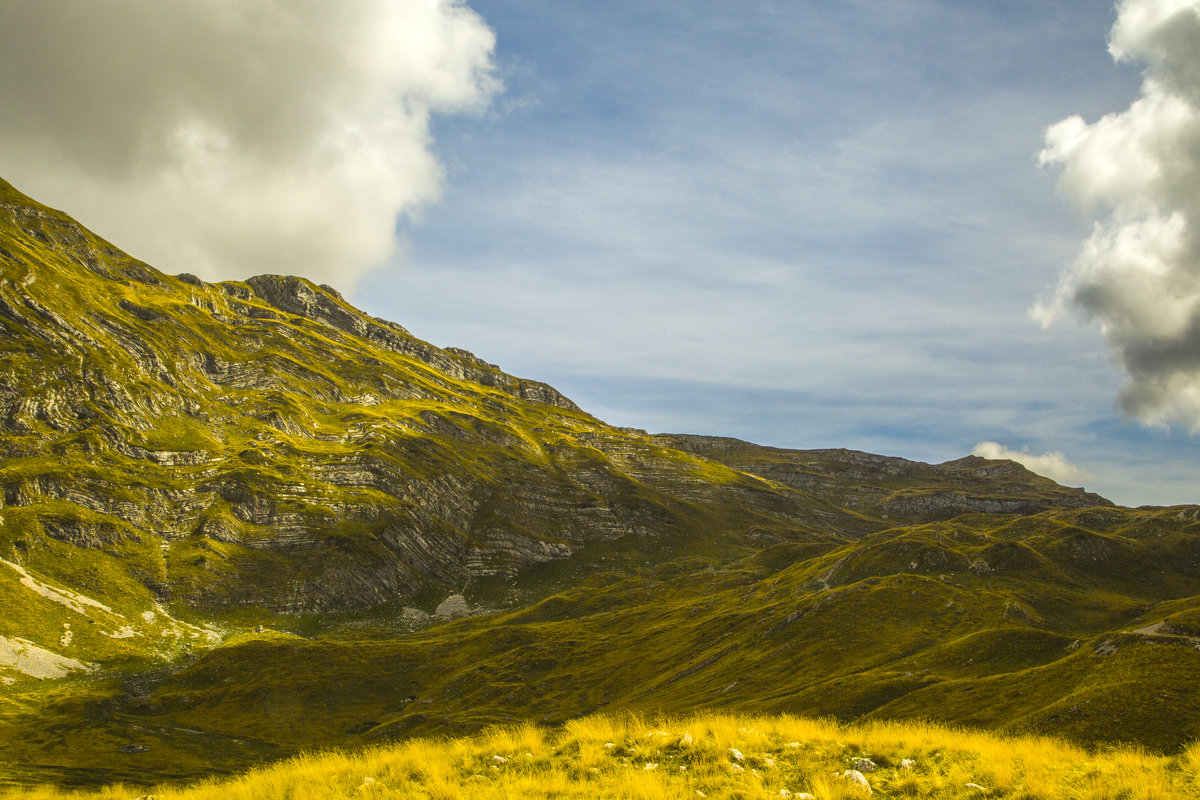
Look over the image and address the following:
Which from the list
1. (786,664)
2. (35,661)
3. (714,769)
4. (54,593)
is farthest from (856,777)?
(54,593)

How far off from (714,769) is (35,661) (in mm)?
178351

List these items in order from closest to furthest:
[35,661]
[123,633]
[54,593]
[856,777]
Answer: [856,777] → [35,661] → [123,633] → [54,593]

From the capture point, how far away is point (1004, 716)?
6231 cm

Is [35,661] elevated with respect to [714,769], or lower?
lower

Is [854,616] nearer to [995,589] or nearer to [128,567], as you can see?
[995,589]

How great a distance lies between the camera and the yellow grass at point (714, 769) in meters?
15.1

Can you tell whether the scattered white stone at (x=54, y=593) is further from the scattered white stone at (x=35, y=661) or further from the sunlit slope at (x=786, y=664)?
the sunlit slope at (x=786, y=664)

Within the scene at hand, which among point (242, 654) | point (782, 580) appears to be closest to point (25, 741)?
point (242, 654)

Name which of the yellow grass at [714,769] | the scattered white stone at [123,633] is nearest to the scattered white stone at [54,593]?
the scattered white stone at [123,633]

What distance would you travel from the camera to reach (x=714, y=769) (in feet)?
55.6

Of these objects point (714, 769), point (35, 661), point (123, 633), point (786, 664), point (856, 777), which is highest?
point (856, 777)

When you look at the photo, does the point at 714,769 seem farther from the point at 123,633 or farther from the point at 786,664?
the point at 123,633

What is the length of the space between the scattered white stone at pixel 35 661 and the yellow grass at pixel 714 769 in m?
158

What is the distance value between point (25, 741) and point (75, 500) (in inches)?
4382
